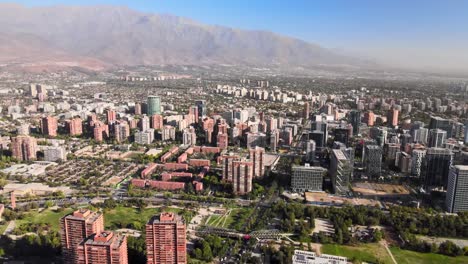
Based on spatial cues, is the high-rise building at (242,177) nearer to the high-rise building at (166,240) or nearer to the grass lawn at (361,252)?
the grass lawn at (361,252)

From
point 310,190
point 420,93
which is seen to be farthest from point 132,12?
point 310,190

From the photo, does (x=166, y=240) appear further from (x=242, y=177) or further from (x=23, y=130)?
(x=23, y=130)

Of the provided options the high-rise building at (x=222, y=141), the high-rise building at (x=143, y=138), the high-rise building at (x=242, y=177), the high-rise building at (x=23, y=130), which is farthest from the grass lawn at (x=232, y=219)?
the high-rise building at (x=23, y=130)

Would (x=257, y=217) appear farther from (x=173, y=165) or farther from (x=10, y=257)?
(x=10, y=257)

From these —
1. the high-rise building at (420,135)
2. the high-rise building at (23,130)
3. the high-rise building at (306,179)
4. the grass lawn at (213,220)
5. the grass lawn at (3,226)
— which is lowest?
the grass lawn at (213,220)

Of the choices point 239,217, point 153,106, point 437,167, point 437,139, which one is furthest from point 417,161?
point 153,106

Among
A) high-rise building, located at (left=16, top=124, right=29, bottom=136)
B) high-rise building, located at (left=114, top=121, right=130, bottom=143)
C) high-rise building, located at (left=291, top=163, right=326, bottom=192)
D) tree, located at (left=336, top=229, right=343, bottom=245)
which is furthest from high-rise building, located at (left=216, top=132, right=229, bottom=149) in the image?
high-rise building, located at (left=16, top=124, right=29, bottom=136)

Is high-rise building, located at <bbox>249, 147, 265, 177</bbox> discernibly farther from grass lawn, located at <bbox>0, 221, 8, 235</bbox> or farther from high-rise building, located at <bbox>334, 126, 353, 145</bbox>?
grass lawn, located at <bbox>0, 221, 8, 235</bbox>
